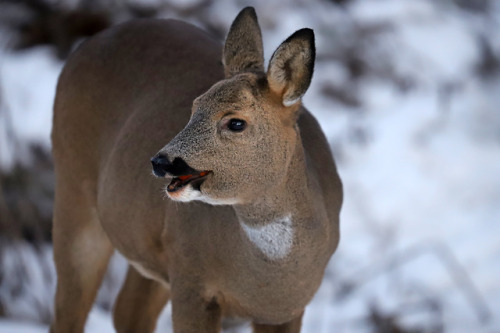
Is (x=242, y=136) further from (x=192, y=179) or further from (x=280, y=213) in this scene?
(x=280, y=213)

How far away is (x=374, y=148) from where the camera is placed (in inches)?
322

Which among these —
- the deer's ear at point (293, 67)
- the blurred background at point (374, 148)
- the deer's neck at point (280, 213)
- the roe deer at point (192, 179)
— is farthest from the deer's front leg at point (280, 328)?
the blurred background at point (374, 148)

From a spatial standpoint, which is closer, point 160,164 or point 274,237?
point 160,164

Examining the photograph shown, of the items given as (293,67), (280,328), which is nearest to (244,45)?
(293,67)

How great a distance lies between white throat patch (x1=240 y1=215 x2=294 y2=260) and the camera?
3.54 meters

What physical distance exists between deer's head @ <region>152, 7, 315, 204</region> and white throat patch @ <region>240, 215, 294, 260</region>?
0.55 ft

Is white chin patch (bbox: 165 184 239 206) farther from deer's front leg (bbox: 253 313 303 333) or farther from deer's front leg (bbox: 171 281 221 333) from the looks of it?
deer's front leg (bbox: 253 313 303 333)

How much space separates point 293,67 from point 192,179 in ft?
1.83

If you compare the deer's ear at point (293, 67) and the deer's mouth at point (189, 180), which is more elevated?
the deer's ear at point (293, 67)

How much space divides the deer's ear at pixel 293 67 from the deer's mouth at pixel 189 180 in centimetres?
42

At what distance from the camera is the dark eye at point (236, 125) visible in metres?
3.31

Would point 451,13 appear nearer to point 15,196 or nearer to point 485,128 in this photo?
point 485,128

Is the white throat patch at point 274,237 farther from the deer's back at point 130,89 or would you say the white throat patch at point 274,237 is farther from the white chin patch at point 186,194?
the deer's back at point 130,89

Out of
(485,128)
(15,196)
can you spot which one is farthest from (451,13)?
(15,196)
